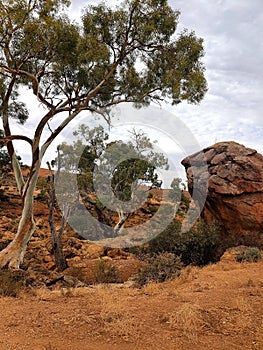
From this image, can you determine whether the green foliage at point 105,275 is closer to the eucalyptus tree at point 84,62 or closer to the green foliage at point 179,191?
the eucalyptus tree at point 84,62

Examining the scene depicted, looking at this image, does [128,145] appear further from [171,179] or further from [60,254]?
[60,254]

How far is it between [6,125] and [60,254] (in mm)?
5841

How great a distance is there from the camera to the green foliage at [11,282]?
813 centimetres

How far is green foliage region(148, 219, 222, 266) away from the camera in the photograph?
1323 cm

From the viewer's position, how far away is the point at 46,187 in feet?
56.0

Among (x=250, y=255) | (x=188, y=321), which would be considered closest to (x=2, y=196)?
(x=250, y=255)

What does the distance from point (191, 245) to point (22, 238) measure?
6388 mm

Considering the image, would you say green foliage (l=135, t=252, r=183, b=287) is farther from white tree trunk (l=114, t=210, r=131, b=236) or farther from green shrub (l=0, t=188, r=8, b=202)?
green shrub (l=0, t=188, r=8, b=202)

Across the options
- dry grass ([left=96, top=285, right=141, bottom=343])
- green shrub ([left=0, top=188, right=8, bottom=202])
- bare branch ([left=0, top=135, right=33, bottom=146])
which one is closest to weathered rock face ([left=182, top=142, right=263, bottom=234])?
bare branch ([left=0, top=135, right=33, bottom=146])

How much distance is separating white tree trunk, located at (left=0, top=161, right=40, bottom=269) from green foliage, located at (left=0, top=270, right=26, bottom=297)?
64 cm

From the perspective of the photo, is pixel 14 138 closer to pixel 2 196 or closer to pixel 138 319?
pixel 138 319

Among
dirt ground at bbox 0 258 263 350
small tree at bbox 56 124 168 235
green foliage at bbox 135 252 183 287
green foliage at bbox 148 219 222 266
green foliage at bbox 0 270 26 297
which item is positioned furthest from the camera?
small tree at bbox 56 124 168 235

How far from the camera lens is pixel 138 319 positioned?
5777 millimetres

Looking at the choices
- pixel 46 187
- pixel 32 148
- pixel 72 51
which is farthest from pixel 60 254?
pixel 72 51
